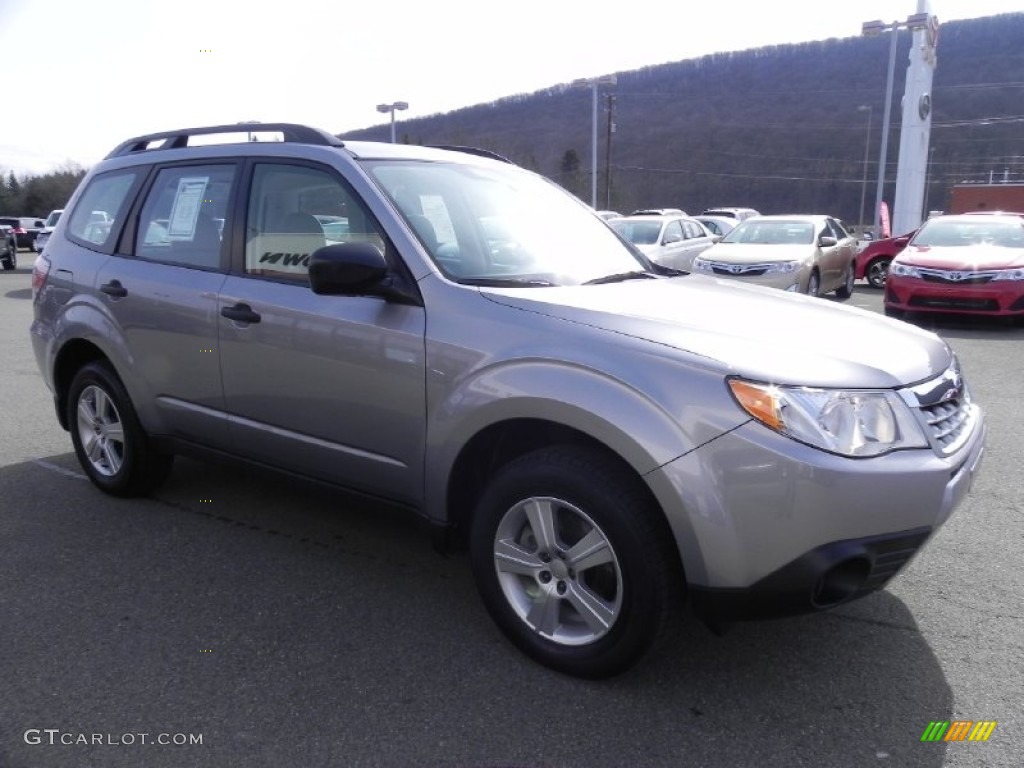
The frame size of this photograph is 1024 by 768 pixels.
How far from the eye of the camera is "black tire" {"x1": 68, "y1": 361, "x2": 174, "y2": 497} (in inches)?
170

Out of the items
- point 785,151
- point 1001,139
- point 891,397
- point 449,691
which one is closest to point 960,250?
point 891,397

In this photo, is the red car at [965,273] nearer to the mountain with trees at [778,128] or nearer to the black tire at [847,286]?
the black tire at [847,286]

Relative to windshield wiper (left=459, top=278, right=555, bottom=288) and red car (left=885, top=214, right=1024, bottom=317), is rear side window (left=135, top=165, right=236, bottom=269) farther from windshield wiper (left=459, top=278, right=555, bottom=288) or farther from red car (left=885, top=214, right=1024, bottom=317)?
red car (left=885, top=214, right=1024, bottom=317)

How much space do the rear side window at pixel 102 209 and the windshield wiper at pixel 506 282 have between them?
2348 millimetres

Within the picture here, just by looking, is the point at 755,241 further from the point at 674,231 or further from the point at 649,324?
the point at 649,324

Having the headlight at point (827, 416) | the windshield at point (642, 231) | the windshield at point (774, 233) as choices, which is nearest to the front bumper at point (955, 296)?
the windshield at point (774, 233)

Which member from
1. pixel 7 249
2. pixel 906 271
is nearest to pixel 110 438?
pixel 906 271

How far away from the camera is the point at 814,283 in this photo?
1298 centimetres

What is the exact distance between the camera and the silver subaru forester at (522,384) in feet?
7.77

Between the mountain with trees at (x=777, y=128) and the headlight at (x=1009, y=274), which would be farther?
the mountain with trees at (x=777, y=128)

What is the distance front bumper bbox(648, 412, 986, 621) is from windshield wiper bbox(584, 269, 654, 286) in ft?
3.77

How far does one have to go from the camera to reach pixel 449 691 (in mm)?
2727

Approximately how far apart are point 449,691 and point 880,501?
4.89ft

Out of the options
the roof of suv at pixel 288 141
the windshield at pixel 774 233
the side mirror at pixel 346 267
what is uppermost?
the roof of suv at pixel 288 141
